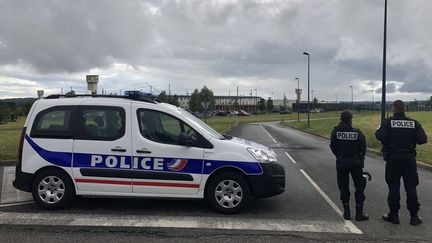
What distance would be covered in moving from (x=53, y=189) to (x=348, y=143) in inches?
182

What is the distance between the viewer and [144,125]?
274 inches

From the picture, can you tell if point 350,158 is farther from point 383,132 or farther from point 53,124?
point 53,124

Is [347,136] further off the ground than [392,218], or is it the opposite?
[347,136]

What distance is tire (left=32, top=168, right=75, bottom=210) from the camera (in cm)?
694

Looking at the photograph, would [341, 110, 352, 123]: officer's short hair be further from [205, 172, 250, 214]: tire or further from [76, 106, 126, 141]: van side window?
[76, 106, 126, 141]: van side window

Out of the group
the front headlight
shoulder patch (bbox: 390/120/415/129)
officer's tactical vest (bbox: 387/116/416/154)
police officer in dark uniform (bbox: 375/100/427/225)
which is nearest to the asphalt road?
police officer in dark uniform (bbox: 375/100/427/225)

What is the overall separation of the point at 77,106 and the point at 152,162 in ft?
5.14

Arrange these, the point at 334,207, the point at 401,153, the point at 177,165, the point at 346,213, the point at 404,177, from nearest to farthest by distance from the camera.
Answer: the point at 401,153 < the point at 404,177 < the point at 346,213 < the point at 177,165 < the point at 334,207

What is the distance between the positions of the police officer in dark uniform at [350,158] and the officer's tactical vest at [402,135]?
41cm

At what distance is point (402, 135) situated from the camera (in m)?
6.45

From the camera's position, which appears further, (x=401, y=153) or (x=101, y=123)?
(x=101, y=123)

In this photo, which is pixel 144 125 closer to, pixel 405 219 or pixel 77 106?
pixel 77 106

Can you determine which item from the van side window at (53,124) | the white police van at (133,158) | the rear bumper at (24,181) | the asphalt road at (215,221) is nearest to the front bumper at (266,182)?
the white police van at (133,158)

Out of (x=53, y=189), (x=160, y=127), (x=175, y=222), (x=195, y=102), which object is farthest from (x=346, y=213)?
(x=195, y=102)
